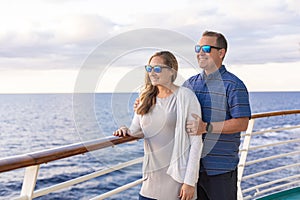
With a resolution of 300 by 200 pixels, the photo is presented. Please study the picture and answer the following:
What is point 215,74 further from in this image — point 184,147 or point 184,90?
point 184,147

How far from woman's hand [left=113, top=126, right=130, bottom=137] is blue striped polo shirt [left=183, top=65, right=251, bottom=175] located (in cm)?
32

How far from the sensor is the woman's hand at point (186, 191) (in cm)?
170

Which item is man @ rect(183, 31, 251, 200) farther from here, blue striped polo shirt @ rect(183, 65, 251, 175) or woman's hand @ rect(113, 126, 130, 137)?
woman's hand @ rect(113, 126, 130, 137)

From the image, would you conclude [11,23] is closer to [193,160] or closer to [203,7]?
[203,7]

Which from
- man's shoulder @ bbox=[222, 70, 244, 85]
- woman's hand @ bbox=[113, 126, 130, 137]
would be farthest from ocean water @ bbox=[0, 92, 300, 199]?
man's shoulder @ bbox=[222, 70, 244, 85]

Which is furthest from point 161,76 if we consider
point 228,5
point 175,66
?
point 228,5

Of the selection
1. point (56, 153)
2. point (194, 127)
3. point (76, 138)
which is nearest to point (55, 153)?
point (56, 153)

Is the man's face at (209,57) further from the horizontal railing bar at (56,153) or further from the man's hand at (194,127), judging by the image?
the horizontal railing bar at (56,153)

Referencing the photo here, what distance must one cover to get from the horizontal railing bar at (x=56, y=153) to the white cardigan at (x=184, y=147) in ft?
0.61

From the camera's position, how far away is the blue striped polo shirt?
6.09 ft

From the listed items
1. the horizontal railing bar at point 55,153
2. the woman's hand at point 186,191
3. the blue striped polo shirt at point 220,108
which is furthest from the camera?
the blue striped polo shirt at point 220,108

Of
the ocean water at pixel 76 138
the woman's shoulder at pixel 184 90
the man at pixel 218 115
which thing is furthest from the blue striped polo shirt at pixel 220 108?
the ocean water at pixel 76 138

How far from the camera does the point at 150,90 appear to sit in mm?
1747

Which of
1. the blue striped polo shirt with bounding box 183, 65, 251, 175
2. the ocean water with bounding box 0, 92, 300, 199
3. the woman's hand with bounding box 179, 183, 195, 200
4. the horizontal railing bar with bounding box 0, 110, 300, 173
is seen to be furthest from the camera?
the blue striped polo shirt with bounding box 183, 65, 251, 175
